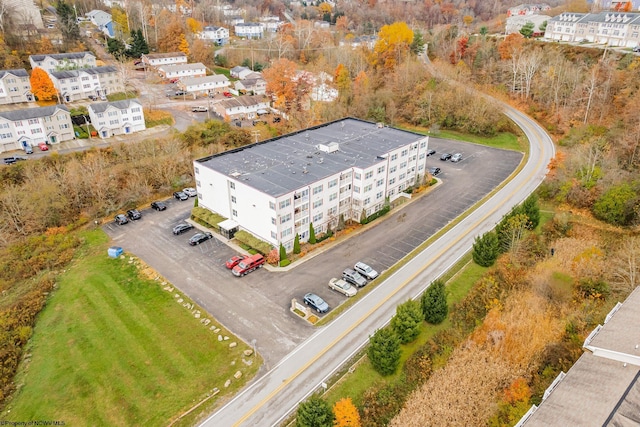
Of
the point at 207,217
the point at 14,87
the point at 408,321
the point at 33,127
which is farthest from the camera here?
the point at 14,87

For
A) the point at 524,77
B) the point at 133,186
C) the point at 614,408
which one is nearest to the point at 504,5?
the point at 524,77

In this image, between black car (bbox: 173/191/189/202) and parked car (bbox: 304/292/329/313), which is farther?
black car (bbox: 173/191/189/202)

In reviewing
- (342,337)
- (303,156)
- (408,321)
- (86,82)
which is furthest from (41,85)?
(408,321)

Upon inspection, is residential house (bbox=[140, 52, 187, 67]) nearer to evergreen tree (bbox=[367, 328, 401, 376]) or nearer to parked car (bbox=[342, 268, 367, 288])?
parked car (bbox=[342, 268, 367, 288])

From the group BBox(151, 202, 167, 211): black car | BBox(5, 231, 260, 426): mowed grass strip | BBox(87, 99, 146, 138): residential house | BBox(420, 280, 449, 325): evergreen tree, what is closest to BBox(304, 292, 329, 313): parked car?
BBox(5, 231, 260, 426): mowed grass strip

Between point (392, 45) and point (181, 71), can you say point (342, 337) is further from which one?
point (181, 71)

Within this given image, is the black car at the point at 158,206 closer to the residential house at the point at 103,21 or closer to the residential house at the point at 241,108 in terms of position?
the residential house at the point at 241,108
